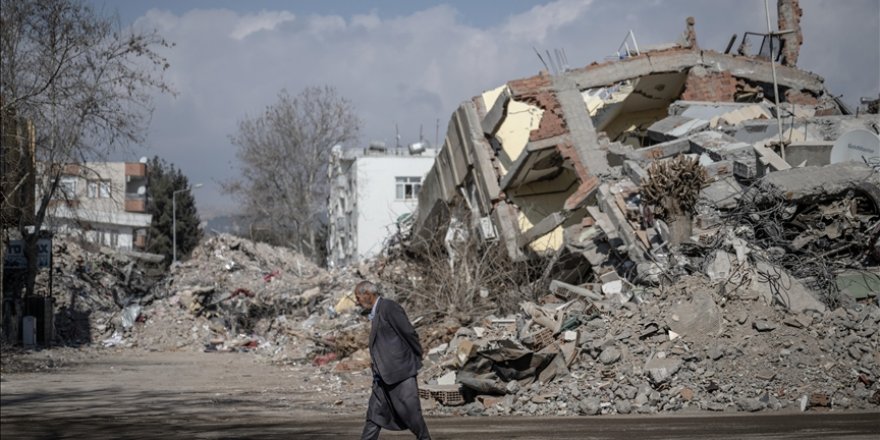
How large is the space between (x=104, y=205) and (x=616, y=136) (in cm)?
1938

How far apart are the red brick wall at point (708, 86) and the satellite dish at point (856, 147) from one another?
8.66 meters

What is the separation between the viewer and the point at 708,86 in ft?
89.7

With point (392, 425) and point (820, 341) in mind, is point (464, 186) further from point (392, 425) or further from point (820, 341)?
point (392, 425)

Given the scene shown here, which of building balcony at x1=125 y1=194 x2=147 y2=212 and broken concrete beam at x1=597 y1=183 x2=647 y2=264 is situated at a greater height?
building balcony at x1=125 y1=194 x2=147 y2=212

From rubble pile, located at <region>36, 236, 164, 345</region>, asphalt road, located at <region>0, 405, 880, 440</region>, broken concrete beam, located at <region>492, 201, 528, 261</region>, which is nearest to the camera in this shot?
asphalt road, located at <region>0, 405, 880, 440</region>

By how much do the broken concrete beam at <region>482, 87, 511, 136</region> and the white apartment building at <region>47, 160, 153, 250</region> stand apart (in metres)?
11.0

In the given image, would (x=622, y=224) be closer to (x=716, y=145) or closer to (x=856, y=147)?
(x=716, y=145)

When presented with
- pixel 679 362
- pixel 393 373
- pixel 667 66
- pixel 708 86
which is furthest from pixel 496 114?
pixel 393 373

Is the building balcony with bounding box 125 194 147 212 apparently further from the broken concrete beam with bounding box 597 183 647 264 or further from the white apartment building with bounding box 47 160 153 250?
the broken concrete beam with bounding box 597 183 647 264

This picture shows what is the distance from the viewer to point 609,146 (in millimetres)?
24766

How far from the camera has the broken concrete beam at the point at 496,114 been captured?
88.1 feet

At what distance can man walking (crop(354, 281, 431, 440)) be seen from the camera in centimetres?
836

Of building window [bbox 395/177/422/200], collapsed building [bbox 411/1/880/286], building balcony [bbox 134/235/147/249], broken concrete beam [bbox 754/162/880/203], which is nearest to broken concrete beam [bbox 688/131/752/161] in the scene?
collapsed building [bbox 411/1/880/286]

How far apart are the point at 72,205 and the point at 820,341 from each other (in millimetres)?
23604
